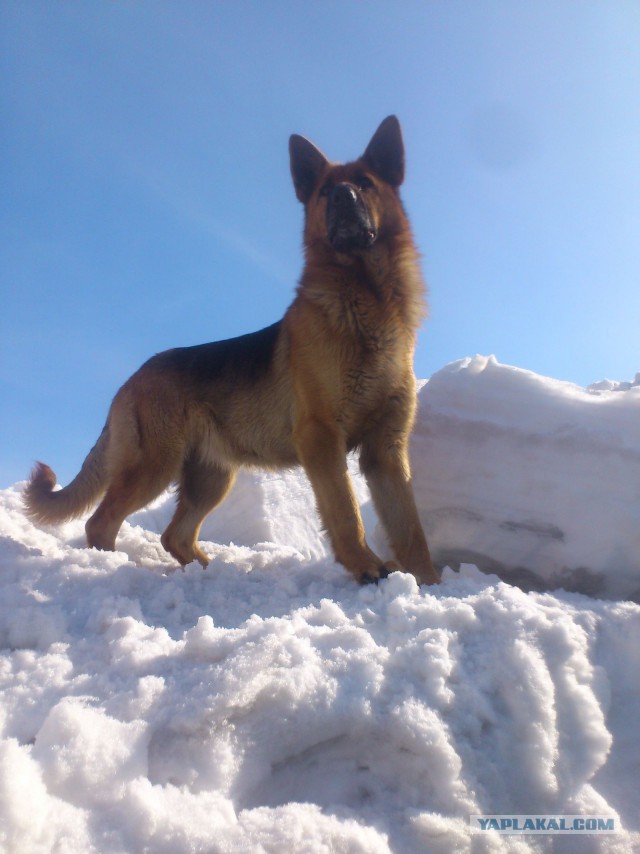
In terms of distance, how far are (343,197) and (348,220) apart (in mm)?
144

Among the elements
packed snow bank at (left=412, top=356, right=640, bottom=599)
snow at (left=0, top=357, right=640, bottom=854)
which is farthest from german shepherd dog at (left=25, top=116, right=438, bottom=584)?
snow at (left=0, top=357, right=640, bottom=854)

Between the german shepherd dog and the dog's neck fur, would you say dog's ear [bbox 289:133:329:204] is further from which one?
the dog's neck fur

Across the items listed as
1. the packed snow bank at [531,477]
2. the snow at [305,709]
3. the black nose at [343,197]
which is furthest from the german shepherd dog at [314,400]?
the snow at [305,709]

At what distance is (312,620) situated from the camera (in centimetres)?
223

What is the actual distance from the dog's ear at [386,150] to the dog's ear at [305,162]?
1.08 feet

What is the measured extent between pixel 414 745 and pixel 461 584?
1382 millimetres

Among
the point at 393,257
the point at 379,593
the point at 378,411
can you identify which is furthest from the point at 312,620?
the point at 393,257

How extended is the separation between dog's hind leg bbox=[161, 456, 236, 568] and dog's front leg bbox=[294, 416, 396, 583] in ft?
4.48

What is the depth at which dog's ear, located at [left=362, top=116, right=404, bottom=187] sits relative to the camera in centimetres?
415

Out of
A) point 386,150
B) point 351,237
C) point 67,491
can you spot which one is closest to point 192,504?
point 67,491

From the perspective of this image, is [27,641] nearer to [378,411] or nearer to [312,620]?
[312,620]

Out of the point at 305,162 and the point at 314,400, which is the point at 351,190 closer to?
the point at 305,162

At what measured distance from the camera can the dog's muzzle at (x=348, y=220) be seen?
12.2 ft

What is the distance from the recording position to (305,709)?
163cm
